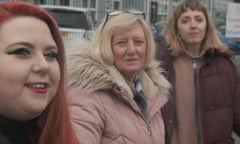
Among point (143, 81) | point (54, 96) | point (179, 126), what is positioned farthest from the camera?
point (179, 126)

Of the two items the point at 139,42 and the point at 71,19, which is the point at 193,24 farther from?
the point at 71,19

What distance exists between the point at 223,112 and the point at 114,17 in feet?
3.99

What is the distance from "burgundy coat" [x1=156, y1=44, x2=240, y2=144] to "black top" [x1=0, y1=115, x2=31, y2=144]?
1.81 metres

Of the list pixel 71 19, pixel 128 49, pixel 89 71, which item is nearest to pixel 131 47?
pixel 128 49

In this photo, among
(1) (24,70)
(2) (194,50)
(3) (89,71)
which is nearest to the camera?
(1) (24,70)

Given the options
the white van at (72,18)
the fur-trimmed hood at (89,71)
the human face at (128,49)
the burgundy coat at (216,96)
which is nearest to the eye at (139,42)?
the human face at (128,49)

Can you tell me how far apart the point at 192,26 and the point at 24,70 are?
6.67 ft

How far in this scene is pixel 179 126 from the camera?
317 cm

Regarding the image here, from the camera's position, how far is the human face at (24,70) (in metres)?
1.34

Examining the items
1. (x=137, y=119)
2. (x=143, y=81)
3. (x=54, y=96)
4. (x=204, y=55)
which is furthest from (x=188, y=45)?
(x=54, y=96)

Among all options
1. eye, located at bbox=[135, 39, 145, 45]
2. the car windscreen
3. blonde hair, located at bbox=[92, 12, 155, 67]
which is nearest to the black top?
blonde hair, located at bbox=[92, 12, 155, 67]

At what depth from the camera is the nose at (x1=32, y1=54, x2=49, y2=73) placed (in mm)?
1380

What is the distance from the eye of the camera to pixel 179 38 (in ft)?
10.9

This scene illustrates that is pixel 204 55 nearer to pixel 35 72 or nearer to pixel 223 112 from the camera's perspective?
pixel 223 112
